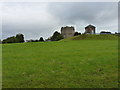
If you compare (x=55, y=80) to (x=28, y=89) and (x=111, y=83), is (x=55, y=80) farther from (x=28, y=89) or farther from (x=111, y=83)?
(x=111, y=83)

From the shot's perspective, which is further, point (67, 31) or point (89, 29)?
point (67, 31)

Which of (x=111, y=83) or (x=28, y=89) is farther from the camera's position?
(x=111, y=83)

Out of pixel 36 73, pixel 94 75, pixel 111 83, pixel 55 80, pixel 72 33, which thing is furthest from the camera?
pixel 72 33

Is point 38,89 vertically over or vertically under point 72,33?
under

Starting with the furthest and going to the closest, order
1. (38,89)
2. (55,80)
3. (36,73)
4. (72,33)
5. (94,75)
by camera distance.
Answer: (72,33)
(36,73)
(94,75)
(55,80)
(38,89)

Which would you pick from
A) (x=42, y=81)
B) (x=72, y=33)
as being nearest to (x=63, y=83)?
(x=42, y=81)

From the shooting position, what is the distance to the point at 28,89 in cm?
651

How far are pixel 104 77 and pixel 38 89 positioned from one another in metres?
3.80

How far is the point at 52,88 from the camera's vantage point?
6582 millimetres

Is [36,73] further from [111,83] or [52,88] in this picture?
[111,83]

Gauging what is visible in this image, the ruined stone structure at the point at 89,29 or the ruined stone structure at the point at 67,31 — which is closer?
the ruined stone structure at the point at 89,29

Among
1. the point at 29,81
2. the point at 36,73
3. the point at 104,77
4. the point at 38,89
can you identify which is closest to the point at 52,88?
the point at 38,89

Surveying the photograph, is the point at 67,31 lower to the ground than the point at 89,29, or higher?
higher

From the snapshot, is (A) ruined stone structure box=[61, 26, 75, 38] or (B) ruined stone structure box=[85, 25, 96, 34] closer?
(B) ruined stone structure box=[85, 25, 96, 34]
